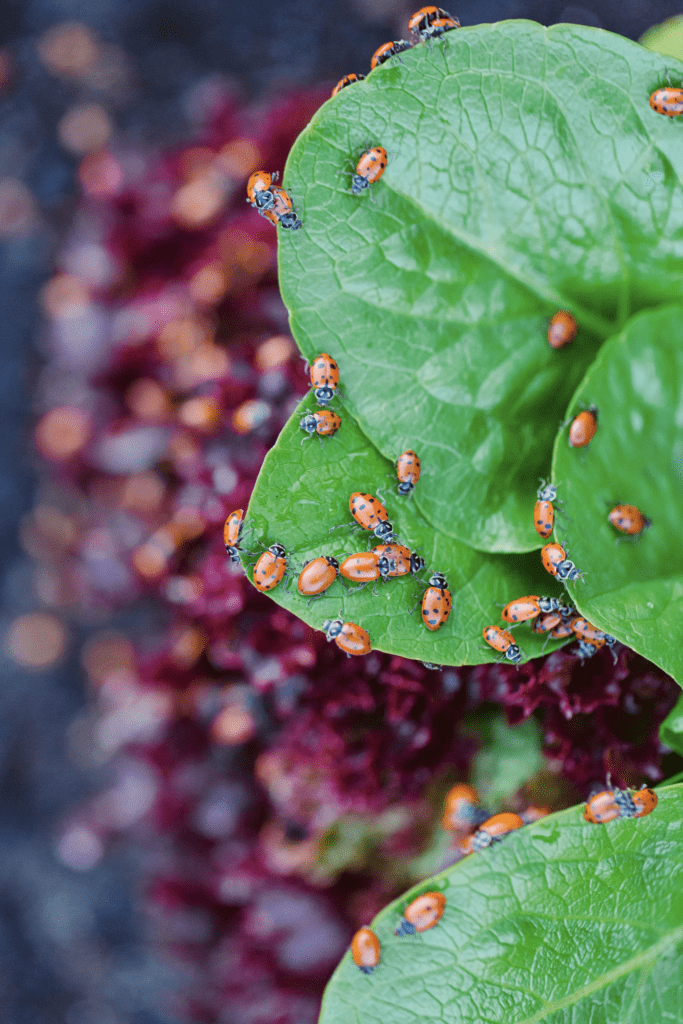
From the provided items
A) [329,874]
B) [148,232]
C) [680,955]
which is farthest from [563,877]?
[148,232]

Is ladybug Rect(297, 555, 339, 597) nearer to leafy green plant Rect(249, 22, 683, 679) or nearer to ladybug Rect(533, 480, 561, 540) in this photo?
leafy green plant Rect(249, 22, 683, 679)

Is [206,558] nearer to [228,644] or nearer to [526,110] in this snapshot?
[228,644]

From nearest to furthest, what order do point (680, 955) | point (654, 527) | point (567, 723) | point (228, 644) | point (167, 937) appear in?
point (680, 955), point (654, 527), point (567, 723), point (228, 644), point (167, 937)

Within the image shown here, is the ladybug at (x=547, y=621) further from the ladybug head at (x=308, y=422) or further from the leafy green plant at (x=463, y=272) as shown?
the ladybug head at (x=308, y=422)

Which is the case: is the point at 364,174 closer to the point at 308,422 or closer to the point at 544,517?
the point at 308,422

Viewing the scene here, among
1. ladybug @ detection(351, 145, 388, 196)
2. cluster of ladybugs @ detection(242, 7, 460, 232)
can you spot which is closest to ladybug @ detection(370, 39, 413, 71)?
cluster of ladybugs @ detection(242, 7, 460, 232)

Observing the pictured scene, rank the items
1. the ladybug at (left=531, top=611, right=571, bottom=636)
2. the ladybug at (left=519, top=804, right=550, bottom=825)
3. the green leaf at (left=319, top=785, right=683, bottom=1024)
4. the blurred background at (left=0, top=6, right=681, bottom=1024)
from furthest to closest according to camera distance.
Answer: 1. the blurred background at (left=0, top=6, right=681, bottom=1024)
2. the ladybug at (left=519, top=804, right=550, bottom=825)
3. the ladybug at (left=531, top=611, right=571, bottom=636)
4. the green leaf at (left=319, top=785, right=683, bottom=1024)
